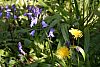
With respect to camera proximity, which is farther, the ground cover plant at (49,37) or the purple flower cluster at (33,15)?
the purple flower cluster at (33,15)

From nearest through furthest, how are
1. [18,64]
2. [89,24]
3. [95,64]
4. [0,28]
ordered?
[95,64] → [18,64] → [89,24] → [0,28]

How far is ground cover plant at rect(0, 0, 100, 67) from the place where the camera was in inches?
104

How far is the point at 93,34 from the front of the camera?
2.95 metres

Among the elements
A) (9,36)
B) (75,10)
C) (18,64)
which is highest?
(75,10)

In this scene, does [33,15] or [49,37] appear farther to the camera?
[33,15]

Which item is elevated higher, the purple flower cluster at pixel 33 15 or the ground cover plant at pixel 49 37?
the purple flower cluster at pixel 33 15

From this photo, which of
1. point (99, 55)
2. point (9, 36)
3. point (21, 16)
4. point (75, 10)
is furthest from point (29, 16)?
point (99, 55)

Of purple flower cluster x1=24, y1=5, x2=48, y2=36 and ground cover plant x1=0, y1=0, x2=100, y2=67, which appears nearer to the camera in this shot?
ground cover plant x1=0, y1=0, x2=100, y2=67

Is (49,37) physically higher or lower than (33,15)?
lower

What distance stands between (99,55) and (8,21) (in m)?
1.34

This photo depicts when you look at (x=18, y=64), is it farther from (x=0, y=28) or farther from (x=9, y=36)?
(x=0, y=28)

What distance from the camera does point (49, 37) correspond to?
10.0 feet

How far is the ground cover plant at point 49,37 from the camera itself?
2643mm

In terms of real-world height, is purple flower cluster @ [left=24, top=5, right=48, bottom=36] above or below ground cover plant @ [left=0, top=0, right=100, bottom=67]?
above
